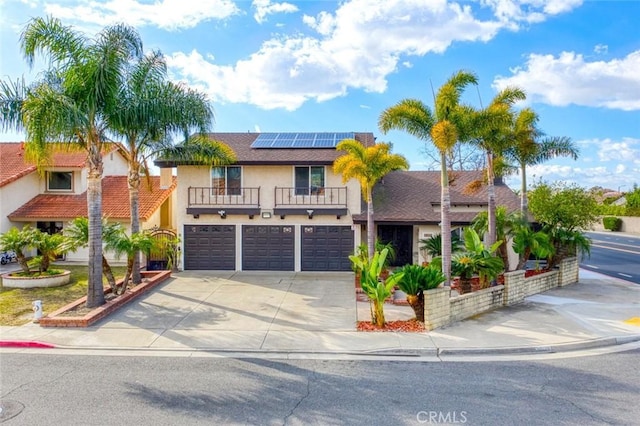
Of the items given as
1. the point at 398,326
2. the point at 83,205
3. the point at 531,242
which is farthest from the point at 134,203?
the point at 531,242

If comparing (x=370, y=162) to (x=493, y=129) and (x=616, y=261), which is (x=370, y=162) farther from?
(x=616, y=261)

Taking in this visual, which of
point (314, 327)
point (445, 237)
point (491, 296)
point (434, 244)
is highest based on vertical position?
point (445, 237)

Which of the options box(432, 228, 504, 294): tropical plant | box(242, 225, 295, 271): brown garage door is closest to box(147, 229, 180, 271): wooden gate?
box(242, 225, 295, 271): brown garage door

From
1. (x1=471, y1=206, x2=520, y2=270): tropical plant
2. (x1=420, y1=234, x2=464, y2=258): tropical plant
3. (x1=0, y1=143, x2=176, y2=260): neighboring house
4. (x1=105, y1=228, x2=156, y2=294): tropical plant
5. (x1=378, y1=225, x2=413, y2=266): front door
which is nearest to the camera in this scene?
(x1=105, y1=228, x2=156, y2=294): tropical plant

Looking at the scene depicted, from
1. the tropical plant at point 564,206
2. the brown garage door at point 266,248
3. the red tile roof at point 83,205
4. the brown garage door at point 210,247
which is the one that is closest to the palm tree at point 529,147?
the tropical plant at point 564,206

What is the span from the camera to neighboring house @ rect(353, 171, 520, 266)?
710 inches

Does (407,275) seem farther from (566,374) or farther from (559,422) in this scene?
(559,422)

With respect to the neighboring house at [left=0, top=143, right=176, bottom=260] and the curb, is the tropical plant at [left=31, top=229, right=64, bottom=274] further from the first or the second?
the curb

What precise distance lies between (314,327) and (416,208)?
33.0 feet

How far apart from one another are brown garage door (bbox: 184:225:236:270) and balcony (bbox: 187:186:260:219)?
0.78 meters

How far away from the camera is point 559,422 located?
6.00m

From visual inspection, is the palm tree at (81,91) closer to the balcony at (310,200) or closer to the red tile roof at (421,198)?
the balcony at (310,200)

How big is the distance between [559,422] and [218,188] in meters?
15.9

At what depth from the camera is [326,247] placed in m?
18.7
